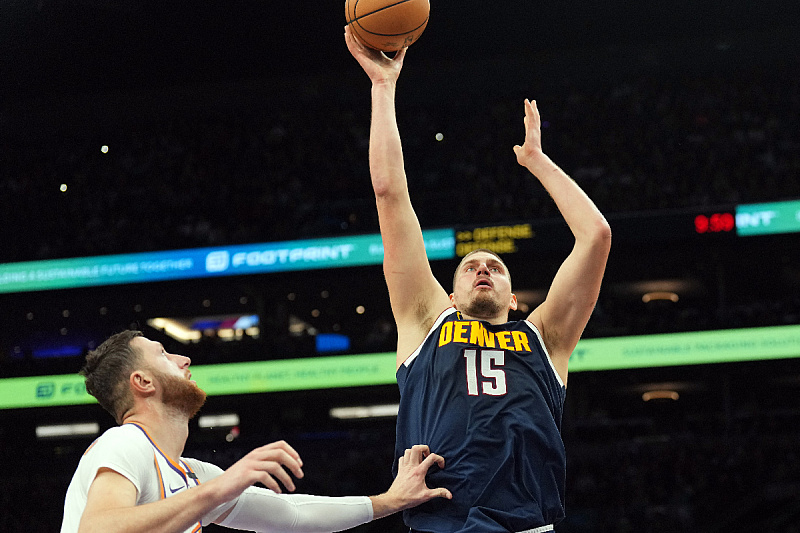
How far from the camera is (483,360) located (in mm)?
3045

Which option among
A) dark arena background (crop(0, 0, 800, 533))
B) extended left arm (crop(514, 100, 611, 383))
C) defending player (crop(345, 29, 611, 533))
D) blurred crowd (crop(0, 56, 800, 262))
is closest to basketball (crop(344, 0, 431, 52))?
defending player (crop(345, 29, 611, 533))

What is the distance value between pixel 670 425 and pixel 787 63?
8.52 m

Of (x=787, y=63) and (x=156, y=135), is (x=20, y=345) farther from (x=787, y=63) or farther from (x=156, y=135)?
(x=787, y=63)

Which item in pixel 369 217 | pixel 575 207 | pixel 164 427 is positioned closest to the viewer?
pixel 164 427

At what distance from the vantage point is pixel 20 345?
21.0 m

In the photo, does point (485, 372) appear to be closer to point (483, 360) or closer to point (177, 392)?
point (483, 360)

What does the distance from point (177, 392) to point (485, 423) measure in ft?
3.61

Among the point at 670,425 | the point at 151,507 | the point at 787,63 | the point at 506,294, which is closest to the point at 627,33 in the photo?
the point at 787,63

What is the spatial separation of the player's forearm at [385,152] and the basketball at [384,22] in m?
0.38

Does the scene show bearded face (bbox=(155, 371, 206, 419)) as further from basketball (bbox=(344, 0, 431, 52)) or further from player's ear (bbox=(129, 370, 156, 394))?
basketball (bbox=(344, 0, 431, 52))

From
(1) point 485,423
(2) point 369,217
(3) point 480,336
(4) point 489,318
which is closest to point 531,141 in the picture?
(4) point 489,318

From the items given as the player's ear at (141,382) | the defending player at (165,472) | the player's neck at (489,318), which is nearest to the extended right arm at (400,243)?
the player's neck at (489,318)

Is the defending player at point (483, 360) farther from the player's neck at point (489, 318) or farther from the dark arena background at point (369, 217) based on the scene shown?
the dark arena background at point (369, 217)

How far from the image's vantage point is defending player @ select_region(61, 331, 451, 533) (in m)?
2.28
